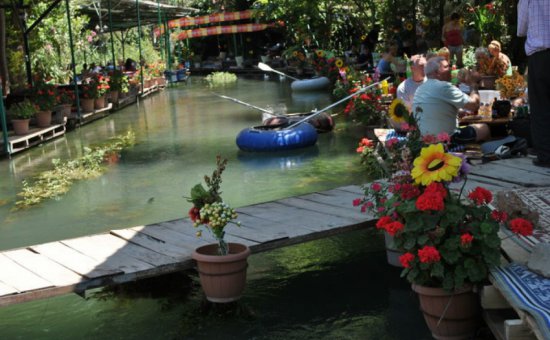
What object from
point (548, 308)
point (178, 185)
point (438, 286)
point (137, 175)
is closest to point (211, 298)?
point (438, 286)

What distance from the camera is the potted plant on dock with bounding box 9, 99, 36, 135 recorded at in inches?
531

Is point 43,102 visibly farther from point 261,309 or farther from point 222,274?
point 222,274

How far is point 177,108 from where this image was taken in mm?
19953

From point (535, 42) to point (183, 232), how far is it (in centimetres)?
305

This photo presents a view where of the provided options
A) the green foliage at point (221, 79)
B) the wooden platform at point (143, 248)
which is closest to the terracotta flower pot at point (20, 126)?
the wooden platform at point (143, 248)

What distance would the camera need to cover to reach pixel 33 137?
13.8 meters

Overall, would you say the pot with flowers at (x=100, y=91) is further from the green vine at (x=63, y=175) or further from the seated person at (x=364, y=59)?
the seated person at (x=364, y=59)

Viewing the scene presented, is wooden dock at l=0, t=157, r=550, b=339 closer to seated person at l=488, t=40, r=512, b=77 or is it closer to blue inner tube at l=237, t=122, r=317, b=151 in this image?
seated person at l=488, t=40, r=512, b=77

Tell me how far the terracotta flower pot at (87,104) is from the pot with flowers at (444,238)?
14228mm

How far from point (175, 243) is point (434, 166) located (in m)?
2.01

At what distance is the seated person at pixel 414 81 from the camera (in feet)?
27.3

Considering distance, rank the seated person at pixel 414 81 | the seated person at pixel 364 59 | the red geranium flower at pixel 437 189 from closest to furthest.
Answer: the red geranium flower at pixel 437 189, the seated person at pixel 414 81, the seated person at pixel 364 59

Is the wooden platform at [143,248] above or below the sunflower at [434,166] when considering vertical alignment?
below

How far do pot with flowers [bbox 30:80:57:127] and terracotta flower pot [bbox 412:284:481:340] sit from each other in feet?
37.1
